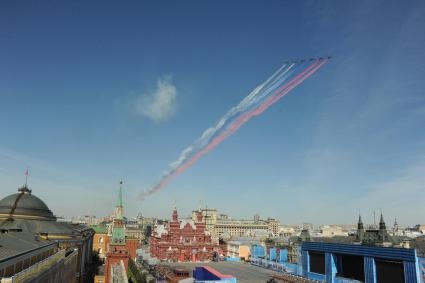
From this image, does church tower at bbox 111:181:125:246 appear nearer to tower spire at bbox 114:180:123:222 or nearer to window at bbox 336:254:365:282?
tower spire at bbox 114:180:123:222

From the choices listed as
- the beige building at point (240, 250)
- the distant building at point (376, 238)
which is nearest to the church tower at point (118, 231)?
the beige building at point (240, 250)

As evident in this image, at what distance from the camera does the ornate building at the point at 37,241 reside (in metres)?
27.3

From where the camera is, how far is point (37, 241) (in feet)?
138

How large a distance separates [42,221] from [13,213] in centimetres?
500

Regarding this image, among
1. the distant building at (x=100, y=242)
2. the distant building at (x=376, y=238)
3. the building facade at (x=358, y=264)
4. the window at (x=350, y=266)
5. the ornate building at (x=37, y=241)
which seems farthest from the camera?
the distant building at (x=100, y=242)

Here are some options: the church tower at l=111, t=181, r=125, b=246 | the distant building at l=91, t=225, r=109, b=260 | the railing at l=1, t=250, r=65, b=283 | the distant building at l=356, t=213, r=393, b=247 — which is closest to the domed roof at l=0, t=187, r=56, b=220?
the church tower at l=111, t=181, r=125, b=246

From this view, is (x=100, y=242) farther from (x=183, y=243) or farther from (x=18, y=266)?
(x=18, y=266)

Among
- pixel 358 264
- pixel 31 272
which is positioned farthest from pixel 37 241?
pixel 358 264

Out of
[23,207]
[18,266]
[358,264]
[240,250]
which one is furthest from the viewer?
[240,250]

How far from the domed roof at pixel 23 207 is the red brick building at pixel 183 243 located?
119 ft

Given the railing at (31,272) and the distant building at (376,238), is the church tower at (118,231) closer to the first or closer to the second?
the railing at (31,272)

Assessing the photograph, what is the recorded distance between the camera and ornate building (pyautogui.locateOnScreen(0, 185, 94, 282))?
27281mm

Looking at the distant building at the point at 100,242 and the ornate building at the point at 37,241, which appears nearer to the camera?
the ornate building at the point at 37,241

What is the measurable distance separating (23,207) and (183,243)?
153 feet
